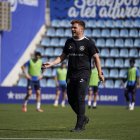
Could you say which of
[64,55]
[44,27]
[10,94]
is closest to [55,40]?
[44,27]

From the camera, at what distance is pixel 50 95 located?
33.3m

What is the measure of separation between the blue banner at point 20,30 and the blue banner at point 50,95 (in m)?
1.04

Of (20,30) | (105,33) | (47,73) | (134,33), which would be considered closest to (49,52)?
(47,73)

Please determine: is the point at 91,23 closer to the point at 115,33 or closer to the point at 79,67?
the point at 115,33

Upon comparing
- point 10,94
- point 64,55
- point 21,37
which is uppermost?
point 64,55

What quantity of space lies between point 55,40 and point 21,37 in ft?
11.0

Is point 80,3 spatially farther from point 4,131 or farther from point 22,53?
point 4,131

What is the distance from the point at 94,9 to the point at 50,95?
7.96m

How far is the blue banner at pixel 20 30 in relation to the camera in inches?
1328

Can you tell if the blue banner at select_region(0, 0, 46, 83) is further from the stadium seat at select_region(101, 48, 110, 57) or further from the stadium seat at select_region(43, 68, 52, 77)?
the stadium seat at select_region(101, 48, 110, 57)

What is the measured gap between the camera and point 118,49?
37344 mm

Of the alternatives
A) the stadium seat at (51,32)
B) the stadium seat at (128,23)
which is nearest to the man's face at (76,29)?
the stadium seat at (128,23)

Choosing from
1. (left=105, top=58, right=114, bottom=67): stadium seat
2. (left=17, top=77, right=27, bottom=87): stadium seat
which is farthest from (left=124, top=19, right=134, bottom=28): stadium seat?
(left=17, top=77, right=27, bottom=87): stadium seat

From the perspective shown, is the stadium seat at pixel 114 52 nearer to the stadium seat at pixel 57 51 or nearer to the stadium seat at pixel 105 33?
the stadium seat at pixel 105 33
